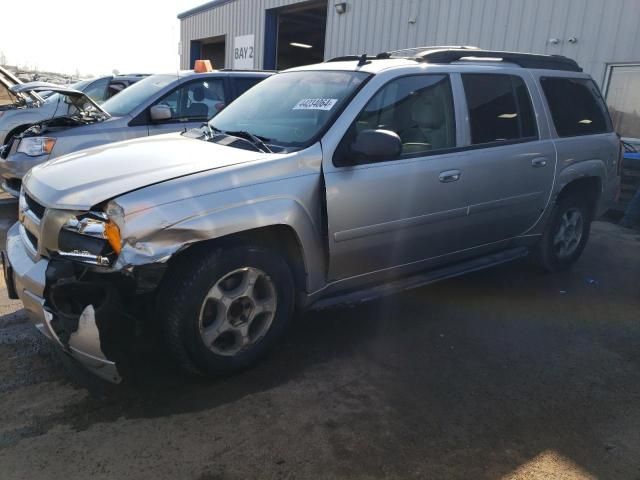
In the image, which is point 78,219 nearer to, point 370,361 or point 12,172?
point 370,361

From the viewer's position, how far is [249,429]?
2676 mm

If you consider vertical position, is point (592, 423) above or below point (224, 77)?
below

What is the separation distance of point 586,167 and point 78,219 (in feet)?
14.1

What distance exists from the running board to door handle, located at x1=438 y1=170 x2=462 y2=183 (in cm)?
71

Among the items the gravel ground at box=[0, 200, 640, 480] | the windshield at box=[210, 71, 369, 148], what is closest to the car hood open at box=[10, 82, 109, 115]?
the windshield at box=[210, 71, 369, 148]

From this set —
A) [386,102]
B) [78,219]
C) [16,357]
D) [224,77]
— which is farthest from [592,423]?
[224,77]

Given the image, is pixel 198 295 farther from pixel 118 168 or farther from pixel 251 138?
pixel 251 138

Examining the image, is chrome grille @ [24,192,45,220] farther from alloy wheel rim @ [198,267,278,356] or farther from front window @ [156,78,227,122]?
front window @ [156,78,227,122]

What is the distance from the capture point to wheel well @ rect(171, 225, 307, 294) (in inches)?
115

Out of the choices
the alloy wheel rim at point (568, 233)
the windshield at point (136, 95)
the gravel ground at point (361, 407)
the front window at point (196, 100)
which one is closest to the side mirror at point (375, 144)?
the gravel ground at point (361, 407)

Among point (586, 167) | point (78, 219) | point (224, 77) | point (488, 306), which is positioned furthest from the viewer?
point (224, 77)

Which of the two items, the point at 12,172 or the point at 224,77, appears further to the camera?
the point at 224,77

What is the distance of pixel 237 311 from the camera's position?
3.06 m

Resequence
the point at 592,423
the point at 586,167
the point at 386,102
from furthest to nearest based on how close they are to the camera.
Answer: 1. the point at 586,167
2. the point at 386,102
3. the point at 592,423
